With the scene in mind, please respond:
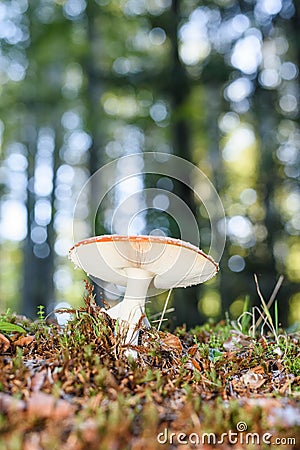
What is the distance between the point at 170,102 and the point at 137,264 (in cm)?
585

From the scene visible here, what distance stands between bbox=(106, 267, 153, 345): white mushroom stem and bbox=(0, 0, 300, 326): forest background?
3978 millimetres

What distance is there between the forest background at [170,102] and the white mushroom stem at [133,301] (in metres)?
3.98

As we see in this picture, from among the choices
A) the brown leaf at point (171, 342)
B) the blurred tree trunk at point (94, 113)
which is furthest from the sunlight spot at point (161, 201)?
the brown leaf at point (171, 342)

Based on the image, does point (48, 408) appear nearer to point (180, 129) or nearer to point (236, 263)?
point (180, 129)

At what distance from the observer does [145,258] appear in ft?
6.83

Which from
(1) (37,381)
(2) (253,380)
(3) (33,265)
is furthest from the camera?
(3) (33,265)

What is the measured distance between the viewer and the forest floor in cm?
126

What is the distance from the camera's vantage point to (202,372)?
1.97 metres

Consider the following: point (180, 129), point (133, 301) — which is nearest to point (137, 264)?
point (133, 301)

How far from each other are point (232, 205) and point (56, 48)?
6.15 meters

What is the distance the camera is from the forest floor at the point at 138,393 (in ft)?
4.15

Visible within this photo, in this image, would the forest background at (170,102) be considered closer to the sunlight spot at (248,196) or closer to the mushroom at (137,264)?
the sunlight spot at (248,196)

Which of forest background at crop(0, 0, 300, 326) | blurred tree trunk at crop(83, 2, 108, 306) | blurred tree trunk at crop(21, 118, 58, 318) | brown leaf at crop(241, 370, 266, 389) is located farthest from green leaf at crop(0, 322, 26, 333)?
blurred tree trunk at crop(21, 118, 58, 318)

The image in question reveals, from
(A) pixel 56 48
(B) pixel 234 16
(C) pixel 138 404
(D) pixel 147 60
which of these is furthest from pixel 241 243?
(C) pixel 138 404
